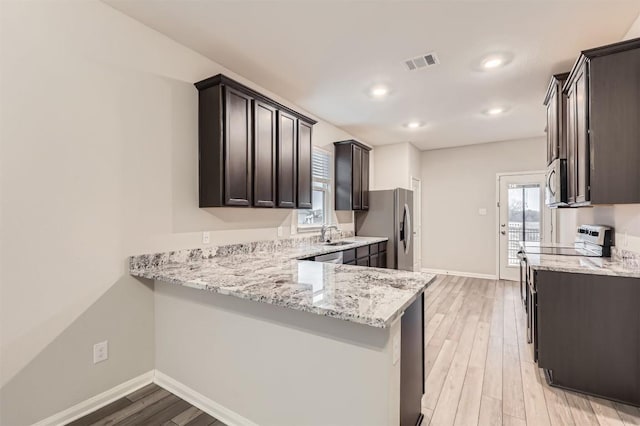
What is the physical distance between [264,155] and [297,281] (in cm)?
155

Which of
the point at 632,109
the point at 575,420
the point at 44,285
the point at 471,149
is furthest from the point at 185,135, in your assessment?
the point at 471,149

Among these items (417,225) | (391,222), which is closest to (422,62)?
(391,222)

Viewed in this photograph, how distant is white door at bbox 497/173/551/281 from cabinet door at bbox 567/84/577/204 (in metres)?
3.41

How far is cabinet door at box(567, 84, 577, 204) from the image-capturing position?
248 centimetres

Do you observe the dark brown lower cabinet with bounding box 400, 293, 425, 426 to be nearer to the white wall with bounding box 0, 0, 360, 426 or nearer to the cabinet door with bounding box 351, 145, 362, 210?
the white wall with bounding box 0, 0, 360, 426

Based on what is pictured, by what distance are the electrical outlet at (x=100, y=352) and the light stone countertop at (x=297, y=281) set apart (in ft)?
1.62

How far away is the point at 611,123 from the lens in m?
2.07

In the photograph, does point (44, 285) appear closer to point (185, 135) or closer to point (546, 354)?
point (185, 135)

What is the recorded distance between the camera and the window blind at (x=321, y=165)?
449 cm

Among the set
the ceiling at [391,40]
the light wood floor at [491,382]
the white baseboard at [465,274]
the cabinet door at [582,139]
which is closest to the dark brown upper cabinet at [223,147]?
the ceiling at [391,40]

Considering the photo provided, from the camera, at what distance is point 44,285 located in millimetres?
1843

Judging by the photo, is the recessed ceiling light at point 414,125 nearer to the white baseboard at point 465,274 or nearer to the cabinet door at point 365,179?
the cabinet door at point 365,179

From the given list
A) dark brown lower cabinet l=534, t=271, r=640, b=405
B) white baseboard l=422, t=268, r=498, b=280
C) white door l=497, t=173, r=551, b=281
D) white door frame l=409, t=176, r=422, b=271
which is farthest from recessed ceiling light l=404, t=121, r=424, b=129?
white baseboard l=422, t=268, r=498, b=280

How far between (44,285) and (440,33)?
3.18 m
